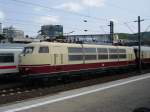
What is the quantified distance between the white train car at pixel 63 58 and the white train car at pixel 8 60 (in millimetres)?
2381

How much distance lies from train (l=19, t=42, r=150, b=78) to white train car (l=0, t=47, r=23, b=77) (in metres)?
2.30

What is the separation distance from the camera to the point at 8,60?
1031 inches

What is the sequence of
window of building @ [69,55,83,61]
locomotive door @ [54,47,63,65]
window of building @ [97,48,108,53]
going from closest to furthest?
locomotive door @ [54,47,63,65] → window of building @ [69,55,83,61] → window of building @ [97,48,108,53]

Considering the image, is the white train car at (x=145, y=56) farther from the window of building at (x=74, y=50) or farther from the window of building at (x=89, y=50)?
the window of building at (x=74, y=50)

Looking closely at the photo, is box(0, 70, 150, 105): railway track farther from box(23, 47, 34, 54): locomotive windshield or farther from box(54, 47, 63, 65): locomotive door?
box(23, 47, 34, 54): locomotive windshield

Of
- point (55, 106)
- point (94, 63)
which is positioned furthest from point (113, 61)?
point (55, 106)

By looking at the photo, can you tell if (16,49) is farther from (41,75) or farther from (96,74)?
(96,74)

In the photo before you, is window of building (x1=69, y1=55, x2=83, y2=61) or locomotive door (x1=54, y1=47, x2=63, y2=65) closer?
locomotive door (x1=54, y1=47, x2=63, y2=65)

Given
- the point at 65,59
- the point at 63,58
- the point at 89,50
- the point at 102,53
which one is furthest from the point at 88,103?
the point at 102,53

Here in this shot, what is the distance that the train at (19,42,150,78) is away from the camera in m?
23.1

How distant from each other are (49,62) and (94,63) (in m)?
6.87

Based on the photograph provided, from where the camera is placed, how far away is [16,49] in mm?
27297

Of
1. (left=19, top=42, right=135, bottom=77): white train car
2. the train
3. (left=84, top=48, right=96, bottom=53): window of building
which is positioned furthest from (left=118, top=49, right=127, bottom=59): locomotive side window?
(left=84, top=48, right=96, bottom=53): window of building

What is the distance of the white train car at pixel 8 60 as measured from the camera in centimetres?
2565
